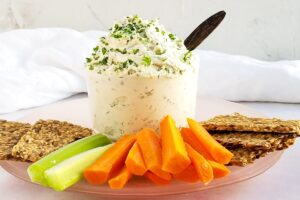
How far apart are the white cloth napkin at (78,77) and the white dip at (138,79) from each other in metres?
0.61

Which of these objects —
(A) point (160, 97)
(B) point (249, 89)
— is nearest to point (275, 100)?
(B) point (249, 89)

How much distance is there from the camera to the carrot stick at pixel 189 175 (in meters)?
1.37

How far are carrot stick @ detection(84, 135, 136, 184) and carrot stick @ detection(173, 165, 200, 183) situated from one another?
147 millimetres

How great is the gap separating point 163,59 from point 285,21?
6.90ft

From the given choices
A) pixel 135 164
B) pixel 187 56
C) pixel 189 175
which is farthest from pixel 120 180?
pixel 187 56

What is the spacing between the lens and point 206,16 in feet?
11.9

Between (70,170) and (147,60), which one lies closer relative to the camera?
(70,170)

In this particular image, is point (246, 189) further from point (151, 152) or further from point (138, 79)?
point (138, 79)

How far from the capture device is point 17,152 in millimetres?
1466

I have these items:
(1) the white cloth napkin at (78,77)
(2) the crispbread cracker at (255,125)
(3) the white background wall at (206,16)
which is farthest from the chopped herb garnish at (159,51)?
(3) the white background wall at (206,16)

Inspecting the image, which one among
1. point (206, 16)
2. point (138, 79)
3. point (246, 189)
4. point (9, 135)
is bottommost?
point (246, 189)

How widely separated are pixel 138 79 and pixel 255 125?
0.38 m

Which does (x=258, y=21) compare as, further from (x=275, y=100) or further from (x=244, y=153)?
(x=244, y=153)

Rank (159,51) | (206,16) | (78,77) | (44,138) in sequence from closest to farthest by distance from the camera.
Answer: (44,138), (159,51), (78,77), (206,16)
